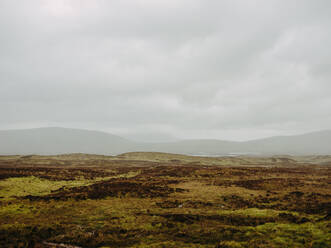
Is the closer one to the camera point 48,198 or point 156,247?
point 156,247

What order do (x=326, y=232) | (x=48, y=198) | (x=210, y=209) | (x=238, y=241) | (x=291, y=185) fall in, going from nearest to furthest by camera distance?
(x=238, y=241)
(x=326, y=232)
(x=210, y=209)
(x=48, y=198)
(x=291, y=185)

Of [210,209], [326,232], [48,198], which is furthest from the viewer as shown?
[48,198]

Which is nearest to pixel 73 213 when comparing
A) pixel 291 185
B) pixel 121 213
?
pixel 121 213

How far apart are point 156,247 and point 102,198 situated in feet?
54.9

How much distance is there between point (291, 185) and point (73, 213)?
35934 millimetres

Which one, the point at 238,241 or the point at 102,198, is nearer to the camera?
the point at 238,241

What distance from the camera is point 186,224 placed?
1741 centimetres

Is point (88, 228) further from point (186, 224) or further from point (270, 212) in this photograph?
point (270, 212)

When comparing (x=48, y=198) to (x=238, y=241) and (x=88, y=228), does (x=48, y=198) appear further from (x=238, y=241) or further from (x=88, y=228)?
(x=238, y=241)

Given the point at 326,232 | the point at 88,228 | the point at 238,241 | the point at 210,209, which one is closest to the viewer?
the point at 238,241

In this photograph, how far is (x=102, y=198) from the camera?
27562mm

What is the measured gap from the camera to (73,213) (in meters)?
20.6

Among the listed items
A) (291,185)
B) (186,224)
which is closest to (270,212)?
(186,224)

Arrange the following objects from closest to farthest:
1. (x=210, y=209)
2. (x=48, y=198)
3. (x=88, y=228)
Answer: (x=88, y=228) → (x=210, y=209) → (x=48, y=198)
